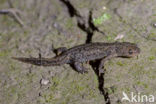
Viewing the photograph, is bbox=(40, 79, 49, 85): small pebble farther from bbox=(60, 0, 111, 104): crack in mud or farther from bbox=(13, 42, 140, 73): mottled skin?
bbox=(60, 0, 111, 104): crack in mud

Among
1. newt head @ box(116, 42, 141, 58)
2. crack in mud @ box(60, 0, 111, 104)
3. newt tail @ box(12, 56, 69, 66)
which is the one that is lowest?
newt tail @ box(12, 56, 69, 66)

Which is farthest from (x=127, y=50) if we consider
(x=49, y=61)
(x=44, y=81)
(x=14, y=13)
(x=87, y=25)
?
(x=14, y=13)

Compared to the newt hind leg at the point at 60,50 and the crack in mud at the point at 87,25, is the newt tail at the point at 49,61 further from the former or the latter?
the crack in mud at the point at 87,25

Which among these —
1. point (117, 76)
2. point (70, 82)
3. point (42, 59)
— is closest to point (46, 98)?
point (70, 82)

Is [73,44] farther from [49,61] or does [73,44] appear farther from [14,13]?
[14,13]

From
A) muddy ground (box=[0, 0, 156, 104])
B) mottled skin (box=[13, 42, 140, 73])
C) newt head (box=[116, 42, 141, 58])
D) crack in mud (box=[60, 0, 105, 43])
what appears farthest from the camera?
crack in mud (box=[60, 0, 105, 43])

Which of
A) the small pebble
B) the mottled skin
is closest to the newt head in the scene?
the mottled skin

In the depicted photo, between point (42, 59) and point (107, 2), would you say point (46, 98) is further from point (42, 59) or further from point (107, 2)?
point (107, 2)

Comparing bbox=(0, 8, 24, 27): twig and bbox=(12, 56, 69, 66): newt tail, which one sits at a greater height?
bbox=(0, 8, 24, 27): twig
